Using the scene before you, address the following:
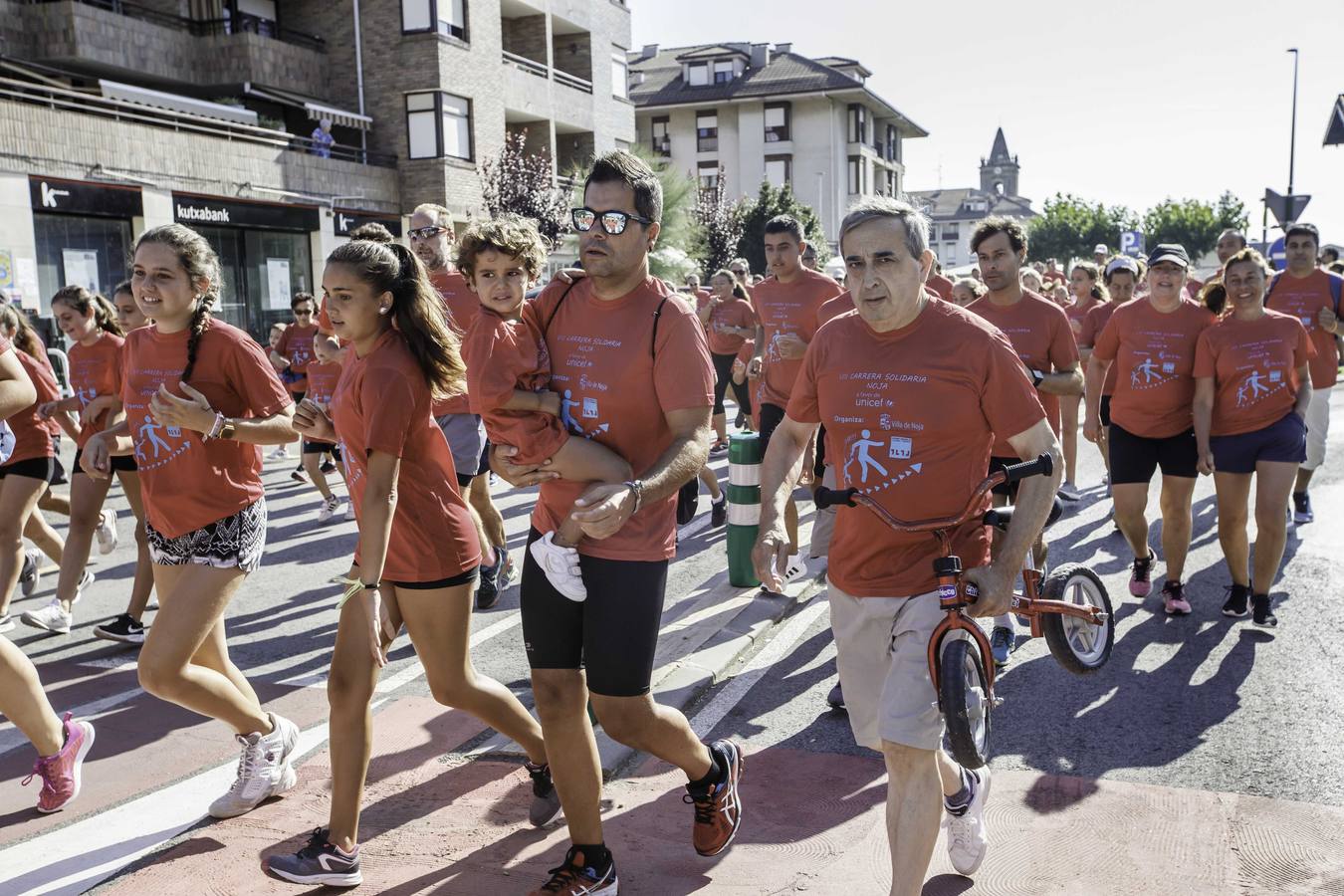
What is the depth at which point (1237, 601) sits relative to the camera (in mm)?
6711

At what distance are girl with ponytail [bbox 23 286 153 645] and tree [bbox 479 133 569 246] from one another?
22669 mm

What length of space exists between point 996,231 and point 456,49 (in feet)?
90.2

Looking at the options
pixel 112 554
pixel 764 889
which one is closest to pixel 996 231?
pixel 764 889

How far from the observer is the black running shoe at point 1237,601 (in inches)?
264

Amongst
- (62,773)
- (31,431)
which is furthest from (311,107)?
(62,773)

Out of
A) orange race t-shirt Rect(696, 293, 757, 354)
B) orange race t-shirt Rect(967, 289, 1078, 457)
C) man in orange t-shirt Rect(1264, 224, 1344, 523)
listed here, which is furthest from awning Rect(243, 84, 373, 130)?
orange race t-shirt Rect(967, 289, 1078, 457)

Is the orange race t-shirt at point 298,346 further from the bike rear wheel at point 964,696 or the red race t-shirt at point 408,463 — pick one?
the bike rear wheel at point 964,696

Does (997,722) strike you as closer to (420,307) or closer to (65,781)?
(420,307)

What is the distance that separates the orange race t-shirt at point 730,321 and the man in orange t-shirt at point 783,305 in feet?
16.5

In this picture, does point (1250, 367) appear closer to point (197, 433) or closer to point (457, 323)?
point (457, 323)

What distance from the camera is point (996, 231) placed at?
614 cm

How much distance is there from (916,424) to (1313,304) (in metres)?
7.73

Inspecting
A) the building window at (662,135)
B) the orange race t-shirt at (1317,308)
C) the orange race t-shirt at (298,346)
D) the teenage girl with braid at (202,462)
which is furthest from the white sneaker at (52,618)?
the building window at (662,135)

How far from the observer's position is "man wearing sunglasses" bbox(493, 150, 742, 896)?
135 inches
